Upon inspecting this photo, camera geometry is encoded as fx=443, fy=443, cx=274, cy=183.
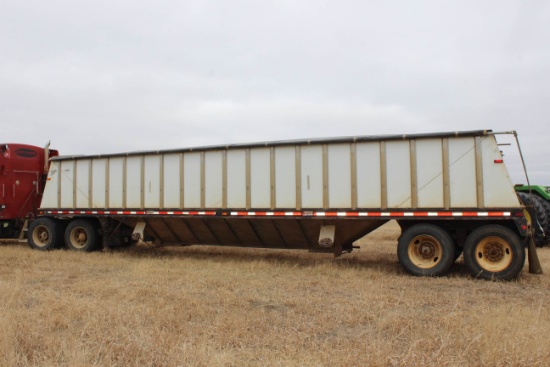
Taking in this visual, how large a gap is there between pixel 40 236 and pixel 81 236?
5.43ft

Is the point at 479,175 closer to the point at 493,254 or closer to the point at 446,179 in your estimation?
the point at 446,179

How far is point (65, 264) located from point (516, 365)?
32.2ft

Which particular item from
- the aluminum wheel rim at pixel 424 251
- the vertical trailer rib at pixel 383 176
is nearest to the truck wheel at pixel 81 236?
the vertical trailer rib at pixel 383 176

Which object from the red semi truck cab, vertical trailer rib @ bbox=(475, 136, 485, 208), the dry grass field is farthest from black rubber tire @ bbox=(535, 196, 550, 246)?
the red semi truck cab

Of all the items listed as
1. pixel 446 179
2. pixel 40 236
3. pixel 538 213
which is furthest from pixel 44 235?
pixel 538 213

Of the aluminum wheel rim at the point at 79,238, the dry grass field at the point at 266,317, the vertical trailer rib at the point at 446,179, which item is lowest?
the dry grass field at the point at 266,317

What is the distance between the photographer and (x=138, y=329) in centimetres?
499

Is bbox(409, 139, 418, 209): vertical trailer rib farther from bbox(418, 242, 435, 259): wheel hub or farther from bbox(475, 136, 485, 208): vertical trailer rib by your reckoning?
bbox(475, 136, 485, 208): vertical trailer rib

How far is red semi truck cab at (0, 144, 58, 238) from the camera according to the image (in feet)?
47.1

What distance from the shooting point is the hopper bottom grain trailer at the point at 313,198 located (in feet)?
29.0

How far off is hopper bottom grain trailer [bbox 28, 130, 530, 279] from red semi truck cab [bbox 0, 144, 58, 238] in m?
1.70

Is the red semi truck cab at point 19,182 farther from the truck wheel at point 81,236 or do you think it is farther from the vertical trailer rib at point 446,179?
the vertical trailer rib at point 446,179

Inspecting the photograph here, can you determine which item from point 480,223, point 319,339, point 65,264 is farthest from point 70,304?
point 480,223

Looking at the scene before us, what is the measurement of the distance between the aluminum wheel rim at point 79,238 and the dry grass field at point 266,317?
3.31 m
